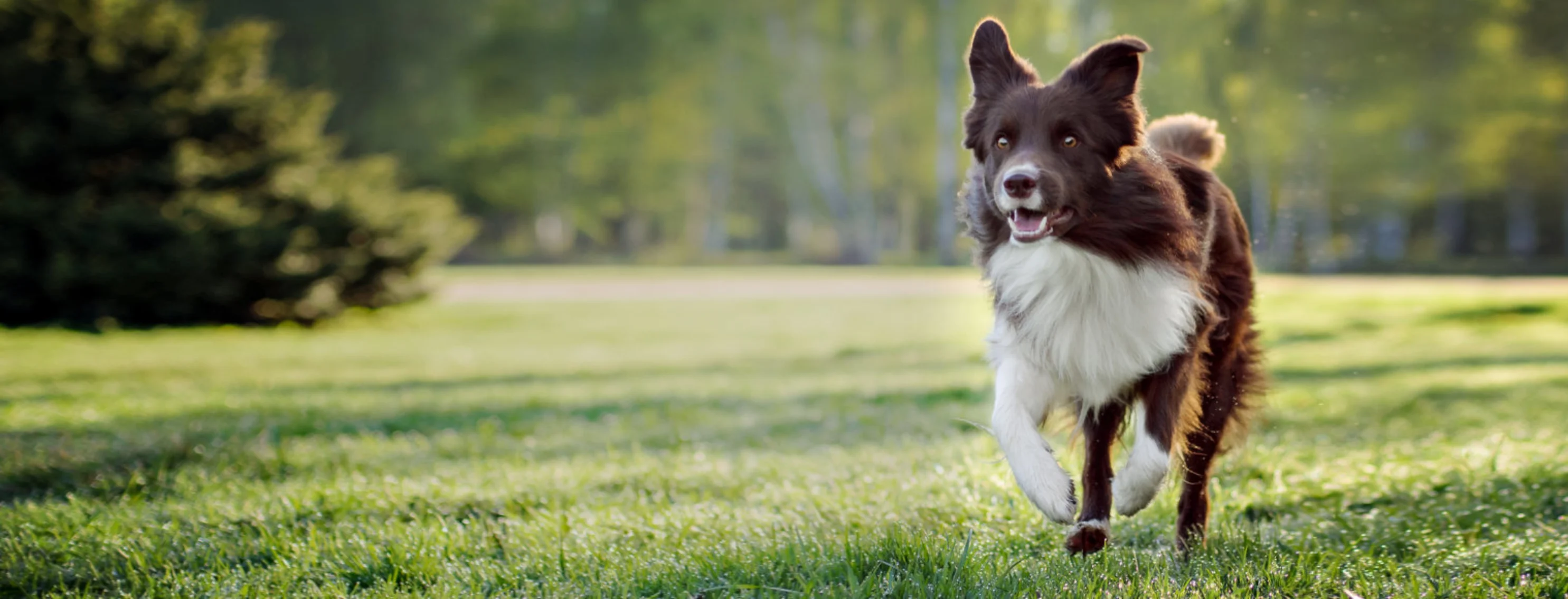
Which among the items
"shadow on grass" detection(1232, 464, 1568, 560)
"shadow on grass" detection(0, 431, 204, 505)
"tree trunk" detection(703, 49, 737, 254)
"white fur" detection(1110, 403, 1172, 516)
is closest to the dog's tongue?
"white fur" detection(1110, 403, 1172, 516)

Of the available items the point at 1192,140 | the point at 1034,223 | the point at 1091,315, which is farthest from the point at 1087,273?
the point at 1192,140

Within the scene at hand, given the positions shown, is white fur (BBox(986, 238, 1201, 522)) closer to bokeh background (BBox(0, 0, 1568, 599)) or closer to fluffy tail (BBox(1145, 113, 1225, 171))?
bokeh background (BBox(0, 0, 1568, 599))

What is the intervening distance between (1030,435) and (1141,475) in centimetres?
35

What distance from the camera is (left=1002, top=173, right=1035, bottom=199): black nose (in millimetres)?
3033

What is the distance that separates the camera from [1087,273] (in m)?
3.31

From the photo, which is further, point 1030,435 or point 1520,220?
point 1520,220

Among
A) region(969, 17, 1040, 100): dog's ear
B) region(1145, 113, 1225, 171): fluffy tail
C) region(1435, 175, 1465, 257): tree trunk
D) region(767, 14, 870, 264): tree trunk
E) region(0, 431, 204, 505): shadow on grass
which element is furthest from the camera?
region(767, 14, 870, 264): tree trunk

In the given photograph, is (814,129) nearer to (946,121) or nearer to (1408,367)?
(946,121)

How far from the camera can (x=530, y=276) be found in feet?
98.3

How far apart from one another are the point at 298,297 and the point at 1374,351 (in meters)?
13.8

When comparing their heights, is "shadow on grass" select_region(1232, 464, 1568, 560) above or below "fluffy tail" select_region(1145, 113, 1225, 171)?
below

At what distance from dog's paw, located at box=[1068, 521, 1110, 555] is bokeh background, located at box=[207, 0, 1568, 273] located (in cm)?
1727

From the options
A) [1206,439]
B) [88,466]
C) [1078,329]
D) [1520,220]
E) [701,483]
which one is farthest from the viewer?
[1520,220]

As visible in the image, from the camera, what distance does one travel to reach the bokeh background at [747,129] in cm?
2638
